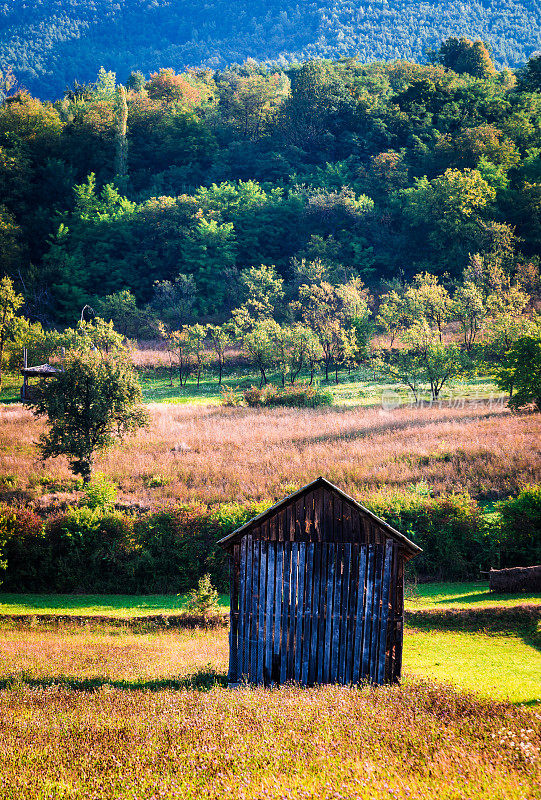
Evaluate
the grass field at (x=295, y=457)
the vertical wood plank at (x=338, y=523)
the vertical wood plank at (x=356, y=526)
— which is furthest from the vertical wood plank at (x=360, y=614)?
the grass field at (x=295, y=457)

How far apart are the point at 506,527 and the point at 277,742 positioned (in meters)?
14.5

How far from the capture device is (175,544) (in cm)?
2216

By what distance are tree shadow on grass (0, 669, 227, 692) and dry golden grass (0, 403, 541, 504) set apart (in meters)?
10.6

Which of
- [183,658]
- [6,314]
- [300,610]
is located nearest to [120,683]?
[183,658]

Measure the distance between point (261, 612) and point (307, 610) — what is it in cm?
94

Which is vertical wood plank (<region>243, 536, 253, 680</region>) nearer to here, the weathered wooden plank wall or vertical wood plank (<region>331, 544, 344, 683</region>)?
the weathered wooden plank wall

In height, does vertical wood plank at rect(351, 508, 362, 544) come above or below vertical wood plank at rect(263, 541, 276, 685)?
above

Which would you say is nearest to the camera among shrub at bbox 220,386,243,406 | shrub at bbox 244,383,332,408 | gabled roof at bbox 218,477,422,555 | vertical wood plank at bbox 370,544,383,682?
gabled roof at bbox 218,477,422,555

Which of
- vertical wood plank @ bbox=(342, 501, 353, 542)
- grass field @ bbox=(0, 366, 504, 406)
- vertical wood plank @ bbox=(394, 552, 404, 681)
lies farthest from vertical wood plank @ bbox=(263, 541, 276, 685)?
grass field @ bbox=(0, 366, 504, 406)

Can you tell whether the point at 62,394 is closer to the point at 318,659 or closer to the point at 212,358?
the point at 318,659

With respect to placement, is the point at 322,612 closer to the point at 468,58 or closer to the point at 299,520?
the point at 299,520

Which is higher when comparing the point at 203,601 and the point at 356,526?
the point at 356,526

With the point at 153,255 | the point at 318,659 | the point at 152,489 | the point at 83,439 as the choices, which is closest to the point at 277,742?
the point at 318,659

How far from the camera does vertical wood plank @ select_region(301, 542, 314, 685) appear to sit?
13.4 metres
